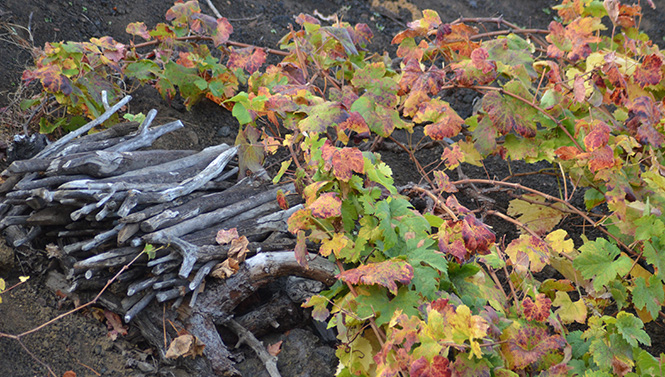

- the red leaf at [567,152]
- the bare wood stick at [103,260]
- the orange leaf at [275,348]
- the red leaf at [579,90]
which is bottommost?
the orange leaf at [275,348]

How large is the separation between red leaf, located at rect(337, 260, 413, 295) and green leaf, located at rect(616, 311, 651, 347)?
2.44ft

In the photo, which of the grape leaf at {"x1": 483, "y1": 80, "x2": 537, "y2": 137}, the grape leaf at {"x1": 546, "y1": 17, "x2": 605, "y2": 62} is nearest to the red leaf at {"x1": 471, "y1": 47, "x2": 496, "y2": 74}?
the grape leaf at {"x1": 483, "y1": 80, "x2": 537, "y2": 137}

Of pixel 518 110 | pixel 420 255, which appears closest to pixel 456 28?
pixel 518 110

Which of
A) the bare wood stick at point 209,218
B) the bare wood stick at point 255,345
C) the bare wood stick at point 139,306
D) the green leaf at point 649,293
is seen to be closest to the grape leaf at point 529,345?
the green leaf at point 649,293

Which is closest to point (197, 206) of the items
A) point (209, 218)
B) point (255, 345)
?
point (209, 218)

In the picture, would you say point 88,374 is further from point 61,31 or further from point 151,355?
point 61,31

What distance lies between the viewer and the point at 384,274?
1.58 m

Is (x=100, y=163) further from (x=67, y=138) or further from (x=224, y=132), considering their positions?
(x=224, y=132)

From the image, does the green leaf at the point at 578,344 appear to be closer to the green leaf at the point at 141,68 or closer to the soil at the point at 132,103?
the soil at the point at 132,103

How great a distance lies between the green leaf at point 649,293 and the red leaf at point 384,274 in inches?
40.2

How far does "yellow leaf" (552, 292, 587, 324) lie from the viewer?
Answer: 1900 mm

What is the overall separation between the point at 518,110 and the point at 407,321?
51.4 inches

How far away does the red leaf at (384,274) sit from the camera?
5.12 ft

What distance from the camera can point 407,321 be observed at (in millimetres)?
1471
